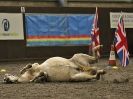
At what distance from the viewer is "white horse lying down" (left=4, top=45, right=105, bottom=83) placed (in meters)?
9.98

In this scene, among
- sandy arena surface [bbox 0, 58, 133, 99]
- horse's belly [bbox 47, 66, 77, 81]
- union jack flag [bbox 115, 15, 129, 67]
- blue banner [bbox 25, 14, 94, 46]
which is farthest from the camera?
blue banner [bbox 25, 14, 94, 46]

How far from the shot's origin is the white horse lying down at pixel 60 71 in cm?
998

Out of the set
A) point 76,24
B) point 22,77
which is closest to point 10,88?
point 22,77

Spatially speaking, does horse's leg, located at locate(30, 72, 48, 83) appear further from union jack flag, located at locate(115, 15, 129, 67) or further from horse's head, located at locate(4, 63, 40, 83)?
union jack flag, located at locate(115, 15, 129, 67)

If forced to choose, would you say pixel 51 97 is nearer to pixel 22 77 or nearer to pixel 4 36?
pixel 22 77

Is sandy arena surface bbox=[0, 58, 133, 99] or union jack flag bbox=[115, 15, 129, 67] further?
union jack flag bbox=[115, 15, 129, 67]

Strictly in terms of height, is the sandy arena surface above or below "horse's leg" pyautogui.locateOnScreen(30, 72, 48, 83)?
below

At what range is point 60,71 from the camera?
10.0 metres

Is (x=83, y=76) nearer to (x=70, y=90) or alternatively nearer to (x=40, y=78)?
(x=40, y=78)

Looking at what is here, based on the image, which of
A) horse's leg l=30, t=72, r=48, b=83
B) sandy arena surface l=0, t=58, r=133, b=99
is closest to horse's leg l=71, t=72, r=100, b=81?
sandy arena surface l=0, t=58, r=133, b=99

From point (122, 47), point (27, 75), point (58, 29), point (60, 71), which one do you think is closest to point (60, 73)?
point (60, 71)

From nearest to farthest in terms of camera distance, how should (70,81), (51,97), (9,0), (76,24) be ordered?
(51,97) → (70,81) → (76,24) → (9,0)

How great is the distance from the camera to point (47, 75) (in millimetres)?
10109

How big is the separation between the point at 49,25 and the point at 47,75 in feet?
37.9
